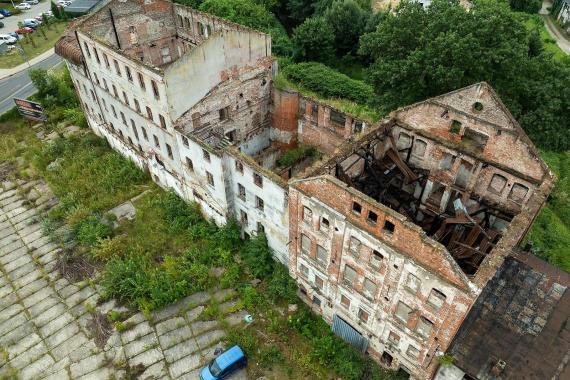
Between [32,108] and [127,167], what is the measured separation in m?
19.2

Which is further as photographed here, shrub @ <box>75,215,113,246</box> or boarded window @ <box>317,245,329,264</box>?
shrub @ <box>75,215,113,246</box>

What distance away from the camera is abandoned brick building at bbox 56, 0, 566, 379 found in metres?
23.3

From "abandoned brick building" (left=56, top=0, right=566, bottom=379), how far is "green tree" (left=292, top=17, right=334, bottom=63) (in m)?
25.1

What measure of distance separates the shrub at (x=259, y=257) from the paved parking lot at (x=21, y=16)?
74577 millimetres

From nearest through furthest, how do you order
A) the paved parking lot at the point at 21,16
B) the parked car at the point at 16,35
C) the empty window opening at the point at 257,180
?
the empty window opening at the point at 257,180 → the parked car at the point at 16,35 → the paved parking lot at the point at 21,16

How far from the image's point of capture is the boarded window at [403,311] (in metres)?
24.3

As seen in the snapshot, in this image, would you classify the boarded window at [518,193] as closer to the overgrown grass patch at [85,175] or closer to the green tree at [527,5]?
the overgrown grass patch at [85,175]

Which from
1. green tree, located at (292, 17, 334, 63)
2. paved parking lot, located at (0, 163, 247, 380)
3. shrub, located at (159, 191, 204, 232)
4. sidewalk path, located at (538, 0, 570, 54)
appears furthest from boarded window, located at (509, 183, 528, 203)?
sidewalk path, located at (538, 0, 570, 54)

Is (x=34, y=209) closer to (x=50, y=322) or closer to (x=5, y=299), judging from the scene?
(x=5, y=299)

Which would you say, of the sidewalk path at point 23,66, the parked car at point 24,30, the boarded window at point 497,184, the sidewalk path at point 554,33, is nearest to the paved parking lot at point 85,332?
the boarded window at point 497,184

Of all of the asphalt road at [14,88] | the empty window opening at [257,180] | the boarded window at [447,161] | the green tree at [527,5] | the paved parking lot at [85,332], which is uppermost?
the boarded window at [447,161]

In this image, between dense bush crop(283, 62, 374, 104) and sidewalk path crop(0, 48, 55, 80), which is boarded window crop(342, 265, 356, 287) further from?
sidewalk path crop(0, 48, 55, 80)

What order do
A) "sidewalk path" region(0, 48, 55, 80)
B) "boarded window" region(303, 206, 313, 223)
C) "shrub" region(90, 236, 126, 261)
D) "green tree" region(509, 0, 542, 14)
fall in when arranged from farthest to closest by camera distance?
"green tree" region(509, 0, 542, 14)
"sidewalk path" region(0, 48, 55, 80)
"shrub" region(90, 236, 126, 261)
"boarded window" region(303, 206, 313, 223)

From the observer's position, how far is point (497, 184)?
1064 inches
